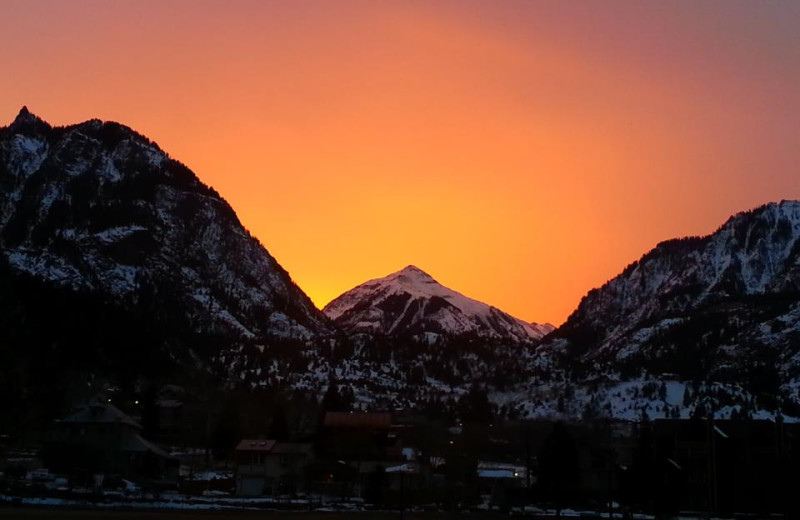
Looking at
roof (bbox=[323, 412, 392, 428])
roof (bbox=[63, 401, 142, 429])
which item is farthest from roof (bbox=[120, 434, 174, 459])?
roof (bbox=[323, 412, 392, 428])

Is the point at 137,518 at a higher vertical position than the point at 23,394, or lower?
lower

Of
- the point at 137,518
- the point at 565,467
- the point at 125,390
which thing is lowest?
the point at 137,518

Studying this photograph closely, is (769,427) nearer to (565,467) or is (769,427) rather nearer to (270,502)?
(565,467)

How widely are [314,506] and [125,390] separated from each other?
109 m

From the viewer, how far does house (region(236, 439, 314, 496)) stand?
114 metres

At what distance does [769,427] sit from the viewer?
115 metres

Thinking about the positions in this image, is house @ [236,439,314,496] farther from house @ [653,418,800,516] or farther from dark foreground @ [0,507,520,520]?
house @ [653,418,800,516]

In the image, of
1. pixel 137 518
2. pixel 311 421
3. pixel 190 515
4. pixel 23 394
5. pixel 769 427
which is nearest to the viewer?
pixel 137 518

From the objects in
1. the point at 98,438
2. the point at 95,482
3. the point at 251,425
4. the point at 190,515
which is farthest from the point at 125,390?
the point at 190,515

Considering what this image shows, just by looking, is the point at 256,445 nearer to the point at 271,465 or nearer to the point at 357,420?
the point at 271,465

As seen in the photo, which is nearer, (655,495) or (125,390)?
(655,495)

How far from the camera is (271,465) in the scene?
400ft

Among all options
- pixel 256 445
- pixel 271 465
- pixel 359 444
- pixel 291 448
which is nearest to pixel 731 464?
pixel 291 448

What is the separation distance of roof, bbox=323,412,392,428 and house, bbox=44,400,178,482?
38.2 metres
